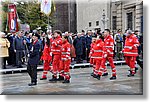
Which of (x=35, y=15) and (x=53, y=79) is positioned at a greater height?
(x=35, y=15)

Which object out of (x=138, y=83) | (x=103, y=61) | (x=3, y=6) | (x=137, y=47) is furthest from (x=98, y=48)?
(x=3, y=6)

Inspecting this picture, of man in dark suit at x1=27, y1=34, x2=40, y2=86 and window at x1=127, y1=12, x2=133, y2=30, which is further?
man in dark suit at x1=27, y1=34, x2=40, y2=86

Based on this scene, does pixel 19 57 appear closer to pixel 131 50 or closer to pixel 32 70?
pixel 32 70

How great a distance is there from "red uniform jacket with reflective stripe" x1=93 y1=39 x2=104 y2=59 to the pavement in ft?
1.78

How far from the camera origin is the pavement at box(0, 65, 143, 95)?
5961mm

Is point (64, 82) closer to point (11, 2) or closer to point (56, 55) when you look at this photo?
point (56, 55)

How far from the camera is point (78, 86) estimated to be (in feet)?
20.1

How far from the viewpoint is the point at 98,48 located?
6.93m

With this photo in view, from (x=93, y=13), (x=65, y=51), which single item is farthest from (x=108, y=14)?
(x=65, y=51)

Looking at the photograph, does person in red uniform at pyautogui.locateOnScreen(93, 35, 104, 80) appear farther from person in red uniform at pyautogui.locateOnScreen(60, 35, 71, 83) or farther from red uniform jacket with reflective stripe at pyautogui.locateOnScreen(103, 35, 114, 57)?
person in red uniform at pyautogui.locateOnScreen(60, 35, 71, 83)

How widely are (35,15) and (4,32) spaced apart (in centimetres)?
52

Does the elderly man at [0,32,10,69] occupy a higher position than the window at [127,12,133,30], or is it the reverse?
the window at [127,12,133,30]

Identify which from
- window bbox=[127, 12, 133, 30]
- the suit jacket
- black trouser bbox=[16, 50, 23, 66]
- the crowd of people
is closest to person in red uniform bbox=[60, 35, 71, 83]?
the crowd of people

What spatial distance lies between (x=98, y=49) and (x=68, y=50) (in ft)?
1.82
